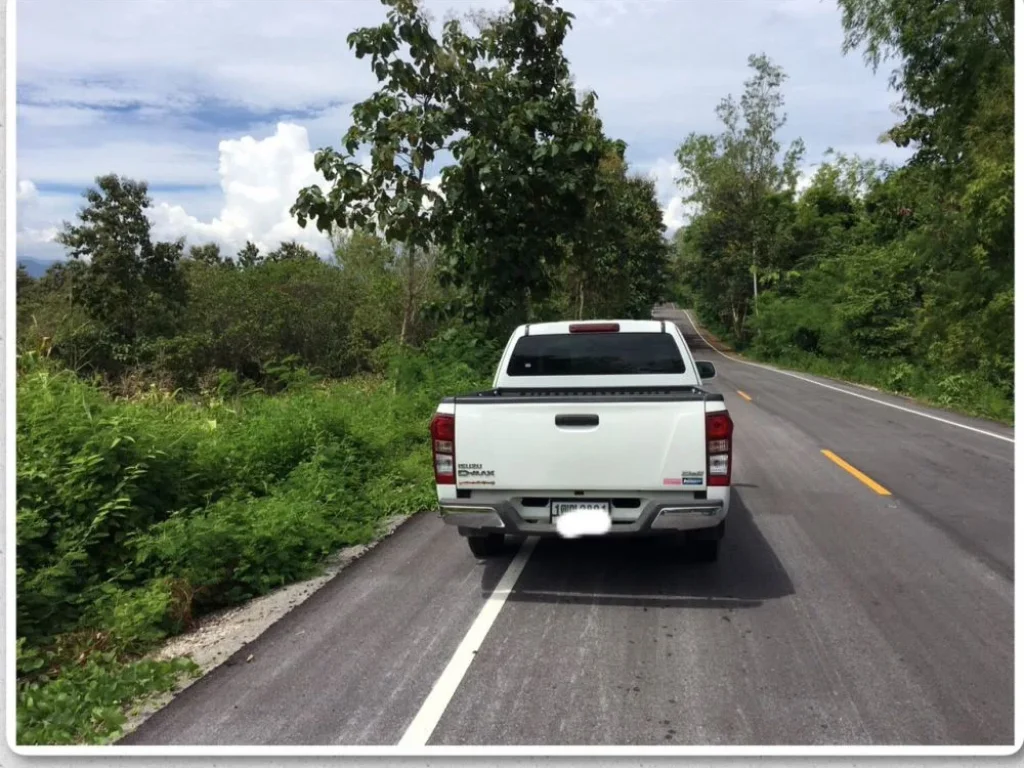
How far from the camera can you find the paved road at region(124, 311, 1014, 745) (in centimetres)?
345

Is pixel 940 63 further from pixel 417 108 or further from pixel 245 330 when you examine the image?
pixel 245 330

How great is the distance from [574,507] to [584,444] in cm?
44

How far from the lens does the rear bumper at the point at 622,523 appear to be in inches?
186

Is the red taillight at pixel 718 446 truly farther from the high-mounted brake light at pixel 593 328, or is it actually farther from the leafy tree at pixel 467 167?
the leafy tree at pixel 467 167

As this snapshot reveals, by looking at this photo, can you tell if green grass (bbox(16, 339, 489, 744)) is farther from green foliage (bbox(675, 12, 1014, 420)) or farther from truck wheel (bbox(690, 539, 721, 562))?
green foliage (bbox(675, 12, 1014, 420))

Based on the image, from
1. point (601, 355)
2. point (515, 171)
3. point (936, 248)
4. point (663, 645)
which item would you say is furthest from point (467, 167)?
point (936, 248)

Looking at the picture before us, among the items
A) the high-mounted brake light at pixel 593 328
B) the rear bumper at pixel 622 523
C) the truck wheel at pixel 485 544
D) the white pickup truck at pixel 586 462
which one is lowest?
the truck wheel at pixel 485 544

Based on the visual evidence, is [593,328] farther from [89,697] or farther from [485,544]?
[89,697]

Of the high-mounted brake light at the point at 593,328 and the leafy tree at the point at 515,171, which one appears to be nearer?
the high-mounted brake light at the point at 593,328

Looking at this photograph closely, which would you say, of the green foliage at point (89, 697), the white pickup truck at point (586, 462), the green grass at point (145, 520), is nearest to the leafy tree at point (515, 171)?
the green grass at point (145, 520)

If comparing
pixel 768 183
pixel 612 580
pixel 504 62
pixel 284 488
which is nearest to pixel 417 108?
pixel 504 62

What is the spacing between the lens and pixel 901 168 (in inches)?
864

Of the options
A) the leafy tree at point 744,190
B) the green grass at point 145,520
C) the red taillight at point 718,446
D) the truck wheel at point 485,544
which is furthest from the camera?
the leafy tree at point 744,190

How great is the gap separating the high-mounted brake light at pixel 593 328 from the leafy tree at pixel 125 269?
79.0ft
